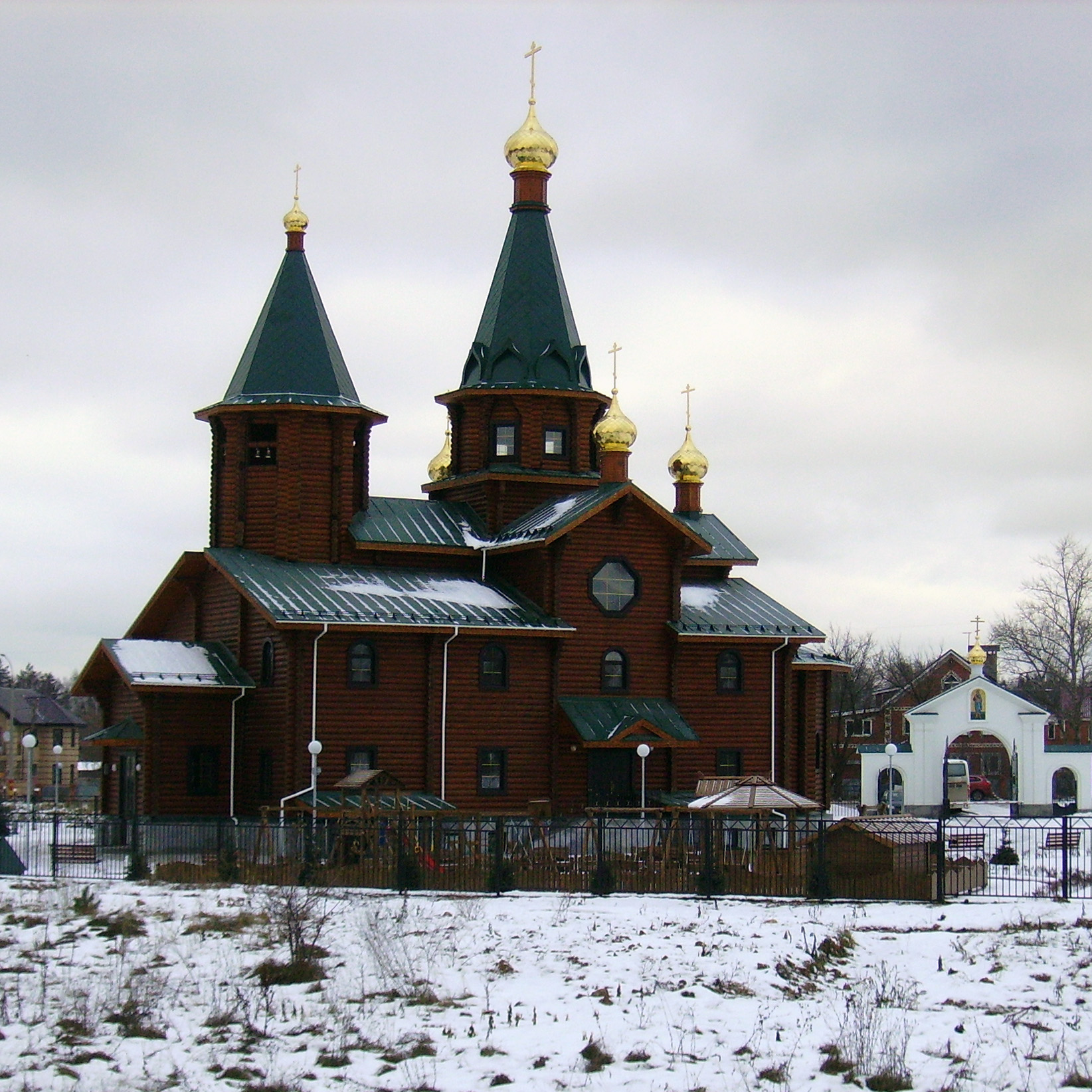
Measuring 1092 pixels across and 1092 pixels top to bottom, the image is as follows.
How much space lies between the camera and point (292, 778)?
33.1m

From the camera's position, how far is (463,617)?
1372 inches

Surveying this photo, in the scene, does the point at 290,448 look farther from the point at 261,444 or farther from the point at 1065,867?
the point at 1065,867

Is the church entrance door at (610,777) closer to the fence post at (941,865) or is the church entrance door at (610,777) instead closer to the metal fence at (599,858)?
the metal fence at (599,858)

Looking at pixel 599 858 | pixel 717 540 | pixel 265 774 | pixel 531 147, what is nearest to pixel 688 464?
pixel 717 540

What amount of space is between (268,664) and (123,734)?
3188 mm

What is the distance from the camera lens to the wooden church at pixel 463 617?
111ft

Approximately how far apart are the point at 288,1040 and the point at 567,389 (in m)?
24.4

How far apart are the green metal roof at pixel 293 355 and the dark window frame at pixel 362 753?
715 cm

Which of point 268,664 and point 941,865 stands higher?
point 268,664

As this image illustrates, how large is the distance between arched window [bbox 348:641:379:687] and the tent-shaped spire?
17.7 feet

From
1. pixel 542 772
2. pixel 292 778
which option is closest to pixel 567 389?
pixel 542 772

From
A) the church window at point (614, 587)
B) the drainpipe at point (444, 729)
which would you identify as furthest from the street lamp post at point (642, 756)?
the drainpipe at point (444, 729)

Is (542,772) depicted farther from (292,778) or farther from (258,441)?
(258,441)

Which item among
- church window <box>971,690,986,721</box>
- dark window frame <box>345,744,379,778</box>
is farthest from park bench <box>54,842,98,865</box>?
church window <box>971,690,986,721</box>
